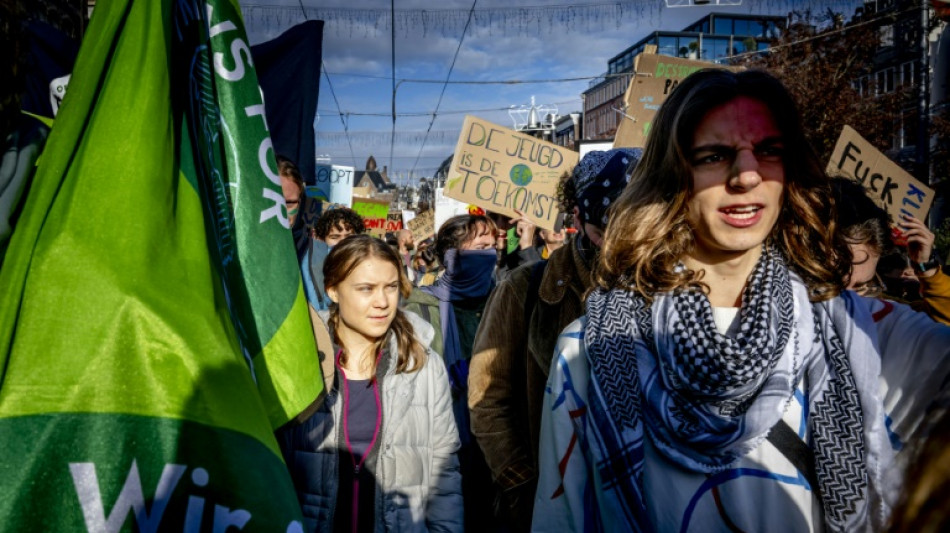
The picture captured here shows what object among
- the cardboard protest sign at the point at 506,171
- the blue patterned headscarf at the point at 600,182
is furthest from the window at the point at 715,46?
the blue patterned headscarf at the point at 600,182

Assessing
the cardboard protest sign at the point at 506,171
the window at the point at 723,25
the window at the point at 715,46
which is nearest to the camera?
the cardboard protest sign at the point at 506,171

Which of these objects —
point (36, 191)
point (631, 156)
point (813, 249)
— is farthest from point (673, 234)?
point (36, 191)

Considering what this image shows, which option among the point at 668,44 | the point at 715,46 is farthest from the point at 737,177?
the point at 715,46

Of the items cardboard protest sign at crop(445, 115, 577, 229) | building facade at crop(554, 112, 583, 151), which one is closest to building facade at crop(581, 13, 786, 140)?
building facade at crop(554, 112, 583, 151)

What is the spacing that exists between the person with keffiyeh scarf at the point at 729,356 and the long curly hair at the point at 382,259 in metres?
1.34

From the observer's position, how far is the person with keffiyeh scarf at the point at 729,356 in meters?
1.50

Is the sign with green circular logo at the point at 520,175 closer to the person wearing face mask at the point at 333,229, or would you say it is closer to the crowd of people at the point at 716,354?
the person wearing face mask at the point at 333,229

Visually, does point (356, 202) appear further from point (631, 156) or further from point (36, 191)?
point (36, 191)

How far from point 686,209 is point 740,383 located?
484 mm

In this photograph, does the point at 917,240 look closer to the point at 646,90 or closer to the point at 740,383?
the point at 646,90

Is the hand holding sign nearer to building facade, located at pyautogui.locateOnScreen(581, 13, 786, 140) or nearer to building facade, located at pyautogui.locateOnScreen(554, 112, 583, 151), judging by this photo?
building facade, located at pyautogui.locateOnScreen(581, 13, 786, 140)

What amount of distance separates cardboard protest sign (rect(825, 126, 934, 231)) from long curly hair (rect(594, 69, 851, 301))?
431 cm

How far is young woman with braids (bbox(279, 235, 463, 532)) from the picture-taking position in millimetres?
2697

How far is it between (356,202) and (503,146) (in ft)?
26.5
